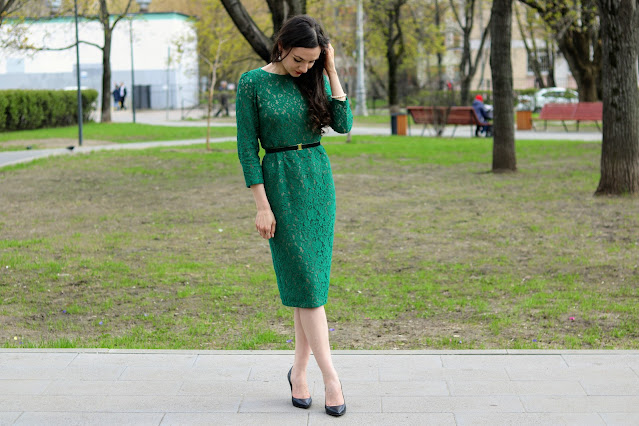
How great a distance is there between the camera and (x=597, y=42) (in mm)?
31141

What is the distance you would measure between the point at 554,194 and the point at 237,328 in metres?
7.26

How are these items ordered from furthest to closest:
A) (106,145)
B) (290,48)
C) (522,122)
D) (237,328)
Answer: (522,122) → (106,145) → (237,328) → (290,48)
